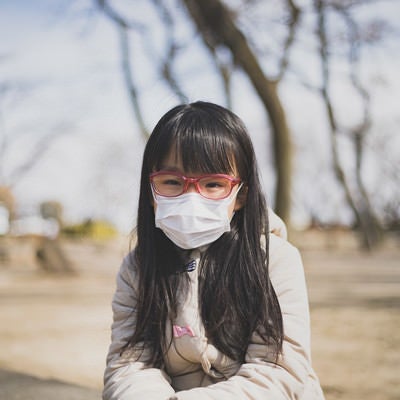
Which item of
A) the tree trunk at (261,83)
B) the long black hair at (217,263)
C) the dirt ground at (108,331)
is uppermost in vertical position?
the tree trunk at (261,83)

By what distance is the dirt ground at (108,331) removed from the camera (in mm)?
3582

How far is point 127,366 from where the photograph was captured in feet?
5.95

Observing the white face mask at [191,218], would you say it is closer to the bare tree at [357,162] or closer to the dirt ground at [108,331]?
the dirt ground at [108,331]

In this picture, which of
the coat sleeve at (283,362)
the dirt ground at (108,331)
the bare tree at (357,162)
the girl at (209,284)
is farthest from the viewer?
the bare tree at (357,162)

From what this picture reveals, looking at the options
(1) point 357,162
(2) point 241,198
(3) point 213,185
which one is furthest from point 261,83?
(1) point 357,162

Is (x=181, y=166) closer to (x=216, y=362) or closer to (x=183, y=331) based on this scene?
(x=183, y=331)

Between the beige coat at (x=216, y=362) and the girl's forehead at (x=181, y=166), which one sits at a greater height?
the girl's forehead at (x=181, y=166)

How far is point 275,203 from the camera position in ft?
→ 21.9

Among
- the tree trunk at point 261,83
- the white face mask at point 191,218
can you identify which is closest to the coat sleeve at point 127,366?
the white face mask at point 191,218

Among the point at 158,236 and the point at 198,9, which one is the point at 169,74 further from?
the point at 158,236

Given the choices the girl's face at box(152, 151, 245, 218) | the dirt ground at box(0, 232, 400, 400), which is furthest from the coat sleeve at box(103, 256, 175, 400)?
the dirt ground at box(0, 232, 400, 400)

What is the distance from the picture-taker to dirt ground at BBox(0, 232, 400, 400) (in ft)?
11.8

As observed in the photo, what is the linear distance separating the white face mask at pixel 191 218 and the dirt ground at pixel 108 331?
72 centimetres

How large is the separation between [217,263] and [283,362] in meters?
0.37
